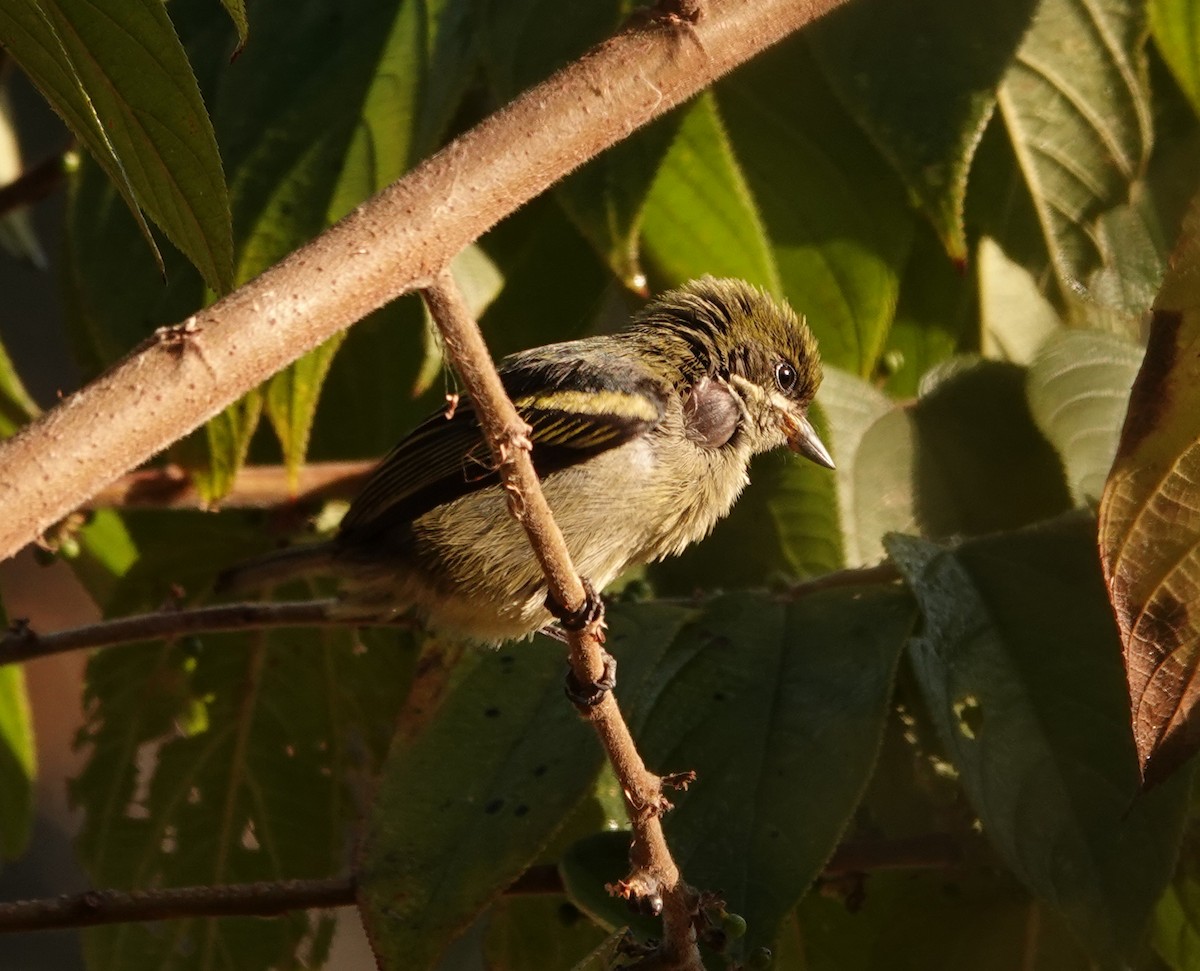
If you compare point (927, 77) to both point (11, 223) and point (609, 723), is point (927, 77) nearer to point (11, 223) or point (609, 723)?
point (609, 723)

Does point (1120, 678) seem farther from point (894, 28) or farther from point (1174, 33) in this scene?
point (1174, 33)

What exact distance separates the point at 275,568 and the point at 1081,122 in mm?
1691

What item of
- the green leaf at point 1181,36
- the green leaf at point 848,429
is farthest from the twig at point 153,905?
the green leaf at point 1181,36

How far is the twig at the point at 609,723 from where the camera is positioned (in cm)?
150

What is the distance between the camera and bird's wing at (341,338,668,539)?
2.69m

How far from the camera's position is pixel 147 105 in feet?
4.84

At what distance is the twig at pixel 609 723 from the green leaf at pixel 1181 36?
161cm

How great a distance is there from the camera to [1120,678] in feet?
6.72

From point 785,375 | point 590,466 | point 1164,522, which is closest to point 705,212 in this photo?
point 785,375

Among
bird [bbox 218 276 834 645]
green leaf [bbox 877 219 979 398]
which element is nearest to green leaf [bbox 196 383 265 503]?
bird [bbox 218 276 834 645]

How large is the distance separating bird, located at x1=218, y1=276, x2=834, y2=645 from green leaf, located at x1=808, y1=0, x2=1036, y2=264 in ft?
1.72

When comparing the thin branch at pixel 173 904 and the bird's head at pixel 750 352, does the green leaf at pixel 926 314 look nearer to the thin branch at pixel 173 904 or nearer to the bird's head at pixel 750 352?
the bird's head at pixel 750 352

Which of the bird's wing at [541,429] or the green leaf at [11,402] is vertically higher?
the green leaf at [11,402]

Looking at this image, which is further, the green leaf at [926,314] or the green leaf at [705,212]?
the green leaf at [926,314]
